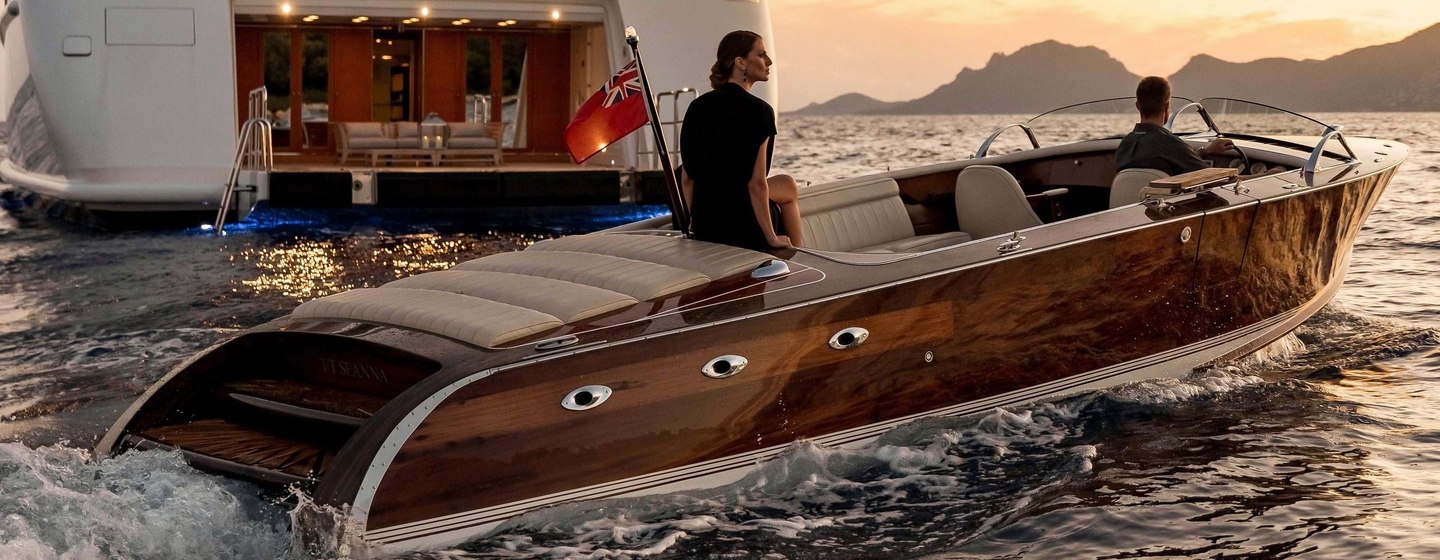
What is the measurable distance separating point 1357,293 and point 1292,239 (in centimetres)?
328

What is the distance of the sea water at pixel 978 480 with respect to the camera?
149 inches

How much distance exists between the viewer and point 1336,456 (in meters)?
5.02

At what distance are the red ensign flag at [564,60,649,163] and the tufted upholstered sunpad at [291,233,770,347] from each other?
0.45 meters

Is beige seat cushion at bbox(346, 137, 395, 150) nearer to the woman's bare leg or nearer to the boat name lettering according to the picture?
the woman's bare leg

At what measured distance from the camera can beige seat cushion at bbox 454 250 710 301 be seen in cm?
432

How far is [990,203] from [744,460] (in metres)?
2.35

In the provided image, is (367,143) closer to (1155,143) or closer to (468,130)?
(468,130)

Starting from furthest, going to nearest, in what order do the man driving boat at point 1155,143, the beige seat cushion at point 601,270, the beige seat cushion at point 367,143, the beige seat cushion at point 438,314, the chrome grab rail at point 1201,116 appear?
the beige seat cushion at point 367,143 → the chrome grab rail at point 1201,116 → the man driving boat at point 1155,143 → the beige seat cushion at point 601,270 → the beige seat cushion at point 438,314

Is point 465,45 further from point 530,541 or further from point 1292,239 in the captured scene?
point 530,541

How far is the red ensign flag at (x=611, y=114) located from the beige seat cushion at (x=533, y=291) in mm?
770

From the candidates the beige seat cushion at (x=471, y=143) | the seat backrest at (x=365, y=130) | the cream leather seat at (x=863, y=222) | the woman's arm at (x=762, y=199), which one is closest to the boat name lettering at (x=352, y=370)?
the woman's arm at (x=762, y=199)

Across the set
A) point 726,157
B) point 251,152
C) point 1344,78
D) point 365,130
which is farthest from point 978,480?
point 1344,78

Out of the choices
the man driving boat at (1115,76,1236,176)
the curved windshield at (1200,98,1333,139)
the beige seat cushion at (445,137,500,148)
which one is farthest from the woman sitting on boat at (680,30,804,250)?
the beige seat cushion at (445,137,500,148)

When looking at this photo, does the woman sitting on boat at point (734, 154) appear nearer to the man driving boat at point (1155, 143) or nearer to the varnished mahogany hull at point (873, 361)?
the varnished mahogany hull at point (873, 361)
